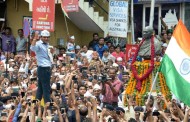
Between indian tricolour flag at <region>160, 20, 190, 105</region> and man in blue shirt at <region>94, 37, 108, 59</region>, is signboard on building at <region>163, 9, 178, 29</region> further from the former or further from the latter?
indian tricolour flag at <region>160, 20, 190, 105</region>

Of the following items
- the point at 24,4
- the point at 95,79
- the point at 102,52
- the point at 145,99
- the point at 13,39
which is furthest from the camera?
the point at 24,4

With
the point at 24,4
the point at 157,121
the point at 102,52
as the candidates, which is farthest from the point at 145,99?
the point at 24,4

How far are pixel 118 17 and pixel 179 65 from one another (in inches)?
421

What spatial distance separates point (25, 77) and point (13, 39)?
595cm

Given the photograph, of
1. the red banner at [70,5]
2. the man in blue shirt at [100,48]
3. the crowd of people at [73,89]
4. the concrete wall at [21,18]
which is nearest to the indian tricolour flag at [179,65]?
the crowd of people at [73,89]

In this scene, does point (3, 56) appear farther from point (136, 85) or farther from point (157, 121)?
point (157, 121)

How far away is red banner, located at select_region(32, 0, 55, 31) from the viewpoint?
22312 millimetres

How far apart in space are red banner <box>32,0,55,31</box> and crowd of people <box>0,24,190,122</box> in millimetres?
1072

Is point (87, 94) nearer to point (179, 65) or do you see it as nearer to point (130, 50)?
point (179, 65)

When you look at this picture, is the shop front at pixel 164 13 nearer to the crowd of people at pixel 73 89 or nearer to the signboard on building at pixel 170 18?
the signboard on building at pixel 170 18

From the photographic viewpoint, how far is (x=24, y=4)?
2911 centimetres

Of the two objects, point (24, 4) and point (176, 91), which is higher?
point (24, 4)

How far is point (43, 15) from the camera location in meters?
22.5

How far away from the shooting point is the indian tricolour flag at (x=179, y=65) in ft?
46.5
